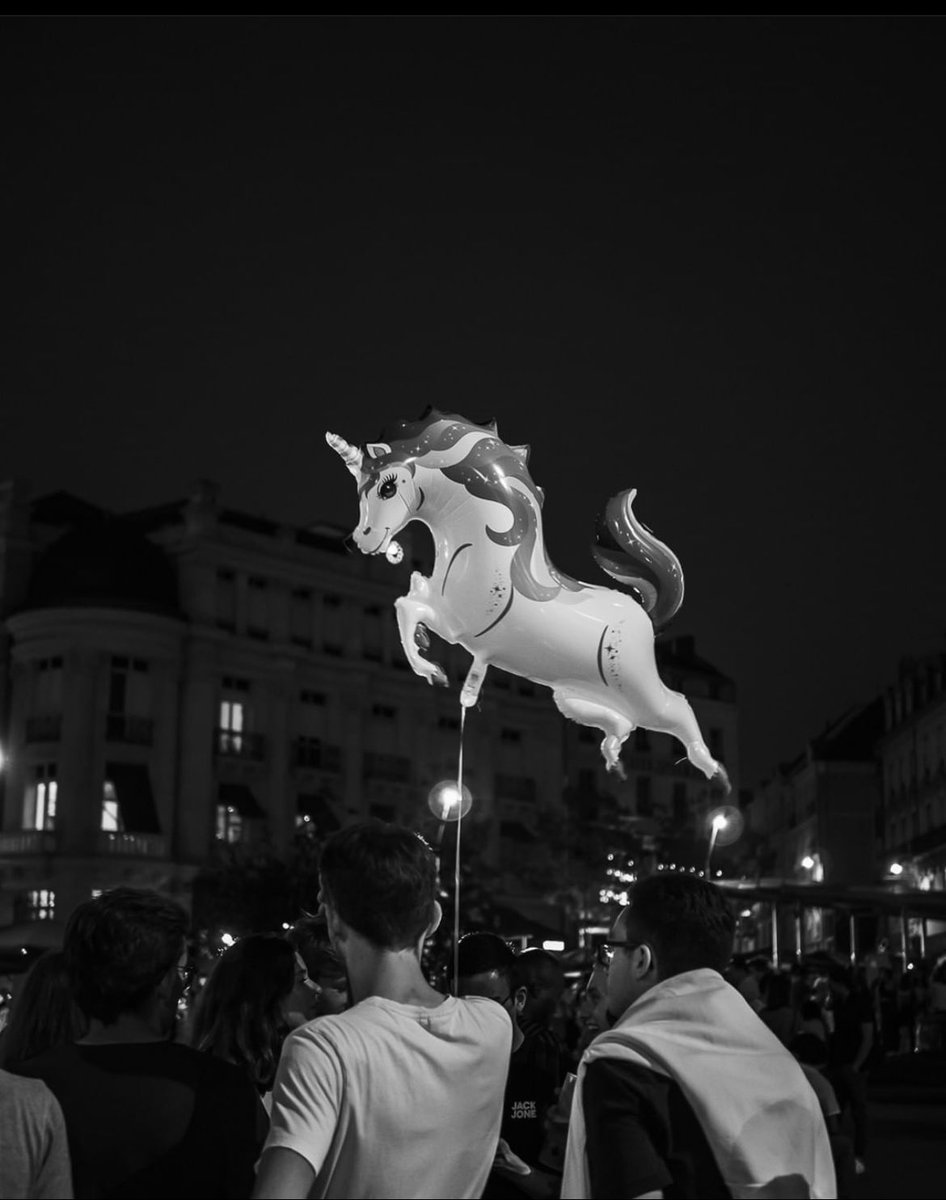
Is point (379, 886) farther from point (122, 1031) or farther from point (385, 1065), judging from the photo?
point (122, 1031)

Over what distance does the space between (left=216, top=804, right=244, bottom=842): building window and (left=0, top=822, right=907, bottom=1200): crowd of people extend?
48704mm

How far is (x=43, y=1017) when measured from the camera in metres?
4.65

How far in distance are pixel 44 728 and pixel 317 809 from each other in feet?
29.6

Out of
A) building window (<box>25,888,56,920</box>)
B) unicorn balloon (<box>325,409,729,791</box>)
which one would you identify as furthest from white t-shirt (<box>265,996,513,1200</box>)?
building window (<box>25,888,56,920</box>)

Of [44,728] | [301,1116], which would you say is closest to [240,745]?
[44,728]

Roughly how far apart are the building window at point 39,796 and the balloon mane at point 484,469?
43.6 meters

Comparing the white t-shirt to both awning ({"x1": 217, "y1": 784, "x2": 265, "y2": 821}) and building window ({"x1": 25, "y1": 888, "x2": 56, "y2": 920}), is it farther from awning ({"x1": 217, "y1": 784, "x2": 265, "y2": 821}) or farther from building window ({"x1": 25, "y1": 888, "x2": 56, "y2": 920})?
awning ({"x1": 217, "y1": 784, "x2": 265, "y2": 821})

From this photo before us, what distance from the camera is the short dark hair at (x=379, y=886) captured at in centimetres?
372

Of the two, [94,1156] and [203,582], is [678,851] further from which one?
[94,1156]

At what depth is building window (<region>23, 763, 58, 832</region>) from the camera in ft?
162

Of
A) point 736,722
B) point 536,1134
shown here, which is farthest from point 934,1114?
point 736,722

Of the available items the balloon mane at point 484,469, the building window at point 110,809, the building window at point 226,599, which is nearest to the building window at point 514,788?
the building window at point 226,599

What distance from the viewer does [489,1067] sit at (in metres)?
3.81

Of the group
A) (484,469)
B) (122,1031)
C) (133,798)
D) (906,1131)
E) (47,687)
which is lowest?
(906,1131)
